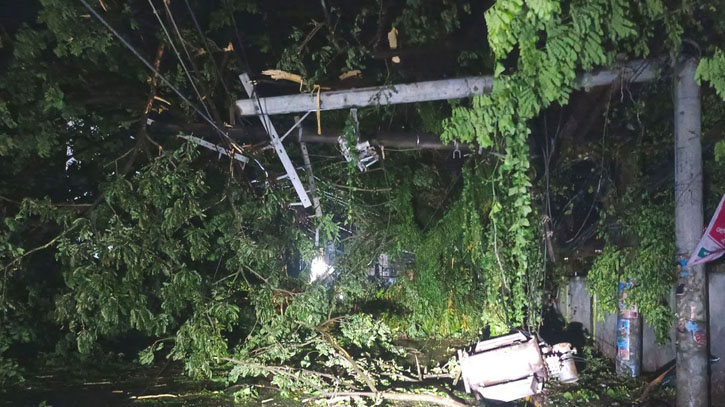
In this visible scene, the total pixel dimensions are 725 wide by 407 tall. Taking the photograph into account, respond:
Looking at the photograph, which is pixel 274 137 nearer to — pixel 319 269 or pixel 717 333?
pixel 319 269

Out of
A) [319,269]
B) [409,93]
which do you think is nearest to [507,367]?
[409,93]

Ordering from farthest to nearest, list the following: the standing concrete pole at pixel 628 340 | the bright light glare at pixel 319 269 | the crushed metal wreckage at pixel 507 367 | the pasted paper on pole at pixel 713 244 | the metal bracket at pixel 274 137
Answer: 1. the bright light glare at pixel 319 269
2. the standing concrete pole at pixel 628 340
3. the metal bracket at pixel 274 137
4. the crushed metal wreckage at pixel 507 367
5. the pasted paper on pole at pixel 713 244

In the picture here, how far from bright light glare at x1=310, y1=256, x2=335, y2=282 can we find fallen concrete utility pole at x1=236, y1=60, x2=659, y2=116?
2950mm

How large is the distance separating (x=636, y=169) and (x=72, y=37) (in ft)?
22.9

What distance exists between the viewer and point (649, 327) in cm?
727

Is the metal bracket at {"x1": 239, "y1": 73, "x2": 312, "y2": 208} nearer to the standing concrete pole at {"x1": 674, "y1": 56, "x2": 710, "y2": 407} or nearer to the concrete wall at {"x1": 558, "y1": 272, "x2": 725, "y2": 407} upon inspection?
the standing concrete pole at {"x1": 674, "y1": 56, "x2": 710, "y2": 407}

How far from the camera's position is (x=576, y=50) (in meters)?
4.23

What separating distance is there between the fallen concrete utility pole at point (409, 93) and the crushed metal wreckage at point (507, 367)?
286 cm

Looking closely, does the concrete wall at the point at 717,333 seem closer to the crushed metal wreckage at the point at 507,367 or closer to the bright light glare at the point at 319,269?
the crushed metal wreckage at the point at 507,367

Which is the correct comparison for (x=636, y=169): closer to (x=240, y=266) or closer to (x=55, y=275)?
(x=240, y=266)

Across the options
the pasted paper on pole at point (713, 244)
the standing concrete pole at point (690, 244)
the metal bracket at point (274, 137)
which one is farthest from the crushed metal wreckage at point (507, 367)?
the metal bracket at point (274, 137)

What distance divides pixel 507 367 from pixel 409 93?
3218 millimetres

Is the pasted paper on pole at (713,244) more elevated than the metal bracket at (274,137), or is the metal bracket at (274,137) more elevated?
the metal bracket at (274,137)

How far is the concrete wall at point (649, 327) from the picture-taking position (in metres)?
5.90
